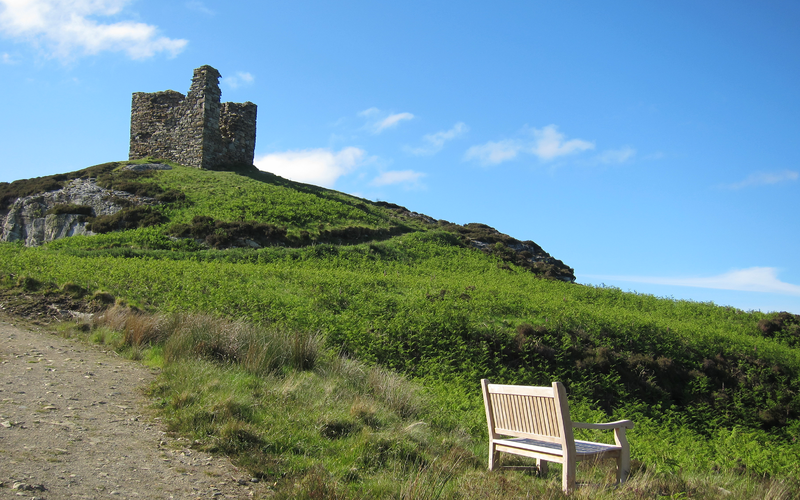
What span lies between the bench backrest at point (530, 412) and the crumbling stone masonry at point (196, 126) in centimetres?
3362

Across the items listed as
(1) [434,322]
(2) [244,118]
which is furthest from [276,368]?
(2) [244,118]

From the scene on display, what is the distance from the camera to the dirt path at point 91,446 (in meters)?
4.16

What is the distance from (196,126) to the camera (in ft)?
119

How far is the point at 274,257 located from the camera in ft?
70.3

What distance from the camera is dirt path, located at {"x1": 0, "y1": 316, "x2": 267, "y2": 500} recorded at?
13.6 ft

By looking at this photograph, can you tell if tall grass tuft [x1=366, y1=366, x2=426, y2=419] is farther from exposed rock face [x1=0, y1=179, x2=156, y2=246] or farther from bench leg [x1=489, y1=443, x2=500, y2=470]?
exposed rock face [x1=0, y1=179, x2=156, y2=246]

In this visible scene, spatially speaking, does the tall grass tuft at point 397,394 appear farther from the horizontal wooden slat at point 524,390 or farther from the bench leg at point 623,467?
the bench leg at point 623,467

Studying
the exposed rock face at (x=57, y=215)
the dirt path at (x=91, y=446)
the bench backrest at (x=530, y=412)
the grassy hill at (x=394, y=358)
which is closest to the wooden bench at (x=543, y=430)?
the bench backrest at (x=530, y=412)

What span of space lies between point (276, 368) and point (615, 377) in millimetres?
7972

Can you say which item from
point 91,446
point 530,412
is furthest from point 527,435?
point 91,446

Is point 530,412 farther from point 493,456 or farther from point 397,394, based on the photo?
point 397,394

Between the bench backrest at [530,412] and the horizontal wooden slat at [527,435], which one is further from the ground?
the bench backrest at [530,412]

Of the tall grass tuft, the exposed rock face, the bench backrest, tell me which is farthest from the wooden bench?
the exposed rock face

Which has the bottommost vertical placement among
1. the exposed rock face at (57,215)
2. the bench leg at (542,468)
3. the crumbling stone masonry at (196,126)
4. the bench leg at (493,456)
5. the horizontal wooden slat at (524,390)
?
the bench leg at (542,468)
